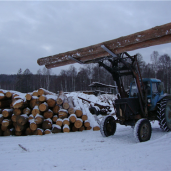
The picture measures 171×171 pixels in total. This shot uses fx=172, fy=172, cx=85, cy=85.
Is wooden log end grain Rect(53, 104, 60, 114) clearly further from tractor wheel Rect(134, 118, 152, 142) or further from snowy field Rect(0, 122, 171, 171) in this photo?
tractor wheel Rect(134, 118, 152, 142)

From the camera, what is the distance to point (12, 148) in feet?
18.2

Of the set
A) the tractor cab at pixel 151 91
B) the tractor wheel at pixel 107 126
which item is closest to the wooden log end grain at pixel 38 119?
the tractor wheel at pixel 107 126

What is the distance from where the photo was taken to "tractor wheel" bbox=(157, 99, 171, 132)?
7.22 m

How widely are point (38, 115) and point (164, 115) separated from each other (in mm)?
5545

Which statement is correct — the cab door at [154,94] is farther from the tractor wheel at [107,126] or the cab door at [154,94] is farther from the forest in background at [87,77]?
the forest in background at [87,77]

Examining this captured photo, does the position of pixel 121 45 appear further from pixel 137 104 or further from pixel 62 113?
pixel 62 113

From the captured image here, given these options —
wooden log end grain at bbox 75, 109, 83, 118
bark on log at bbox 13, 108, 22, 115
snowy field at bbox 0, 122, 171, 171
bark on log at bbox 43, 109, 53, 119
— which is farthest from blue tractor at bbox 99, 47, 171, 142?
bark on log at bbox 13, 108, 22, 115

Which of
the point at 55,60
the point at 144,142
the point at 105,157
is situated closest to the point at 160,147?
the point at 144,142

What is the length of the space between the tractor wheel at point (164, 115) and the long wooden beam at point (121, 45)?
4.06m

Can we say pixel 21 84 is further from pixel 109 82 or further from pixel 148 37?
pixel 148 37

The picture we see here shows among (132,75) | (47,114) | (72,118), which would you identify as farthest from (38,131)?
(132,75)

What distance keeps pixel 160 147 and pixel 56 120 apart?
4.90m

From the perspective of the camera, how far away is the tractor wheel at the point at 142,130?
19.0ft

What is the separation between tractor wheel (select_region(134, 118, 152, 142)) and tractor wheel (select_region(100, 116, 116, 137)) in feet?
4.75
